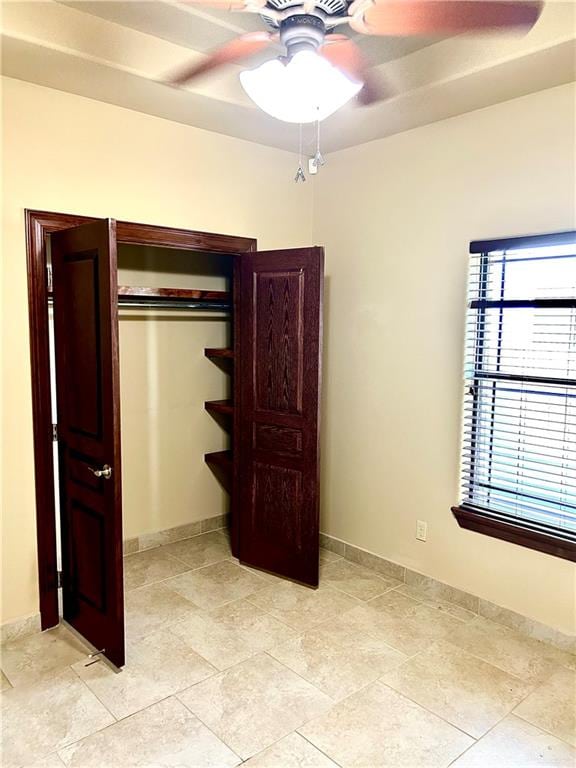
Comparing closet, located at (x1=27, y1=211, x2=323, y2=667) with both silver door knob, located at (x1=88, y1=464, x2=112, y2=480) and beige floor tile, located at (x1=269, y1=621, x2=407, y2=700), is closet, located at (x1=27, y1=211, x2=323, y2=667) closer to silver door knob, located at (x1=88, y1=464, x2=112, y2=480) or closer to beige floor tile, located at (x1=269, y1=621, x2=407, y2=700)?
silver door knob, located at (x1=88, y1=464, x2=112, y2=480)

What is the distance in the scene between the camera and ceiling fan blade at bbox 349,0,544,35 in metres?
1.74

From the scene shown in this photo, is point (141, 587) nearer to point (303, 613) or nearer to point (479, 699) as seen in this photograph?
point (303, 613)

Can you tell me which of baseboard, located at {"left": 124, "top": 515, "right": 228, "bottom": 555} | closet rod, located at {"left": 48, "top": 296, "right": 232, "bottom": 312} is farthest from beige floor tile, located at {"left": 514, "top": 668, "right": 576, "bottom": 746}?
closet rod, located at {"left": 48, "top": 296, "right": 232, "bottom": 312}

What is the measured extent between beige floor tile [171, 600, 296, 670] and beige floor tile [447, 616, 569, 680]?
0.89m

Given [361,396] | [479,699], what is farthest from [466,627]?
[361,396]

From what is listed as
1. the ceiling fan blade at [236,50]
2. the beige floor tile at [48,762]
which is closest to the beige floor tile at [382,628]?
the beige floor tile at [48,762]

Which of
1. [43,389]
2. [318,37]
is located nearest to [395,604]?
[43,389]

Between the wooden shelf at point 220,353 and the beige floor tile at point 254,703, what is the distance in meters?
1.88

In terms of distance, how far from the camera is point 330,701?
2438 mm

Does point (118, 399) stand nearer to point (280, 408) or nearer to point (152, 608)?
point (280, 408)

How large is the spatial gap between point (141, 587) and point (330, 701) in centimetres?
146

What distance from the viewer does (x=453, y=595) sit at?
3297mm

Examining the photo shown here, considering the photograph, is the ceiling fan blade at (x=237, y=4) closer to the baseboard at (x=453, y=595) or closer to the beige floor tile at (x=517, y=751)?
the beige floor tile at (x=517, y=751)

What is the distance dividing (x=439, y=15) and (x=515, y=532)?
232 centimetres
